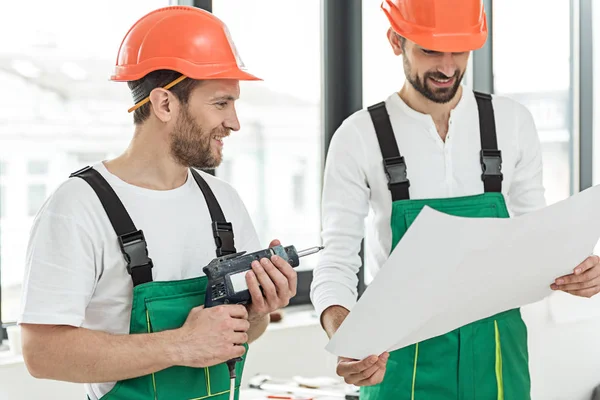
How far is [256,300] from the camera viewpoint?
4.66 ft

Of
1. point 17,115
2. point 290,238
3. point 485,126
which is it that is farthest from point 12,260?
point 485,126

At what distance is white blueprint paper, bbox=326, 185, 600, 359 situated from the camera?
3.81ft

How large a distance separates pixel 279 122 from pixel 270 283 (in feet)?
5.48

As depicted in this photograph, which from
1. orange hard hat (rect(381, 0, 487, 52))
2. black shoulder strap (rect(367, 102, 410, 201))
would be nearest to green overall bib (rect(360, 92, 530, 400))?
black shoulder strap (rect(367, 102, 410, 201))

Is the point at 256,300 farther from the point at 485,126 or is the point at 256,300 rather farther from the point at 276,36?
the point at 276,36

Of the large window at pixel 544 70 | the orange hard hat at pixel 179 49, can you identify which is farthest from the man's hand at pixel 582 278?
the large window at pixel 544 70

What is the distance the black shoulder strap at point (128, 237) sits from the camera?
1.38m

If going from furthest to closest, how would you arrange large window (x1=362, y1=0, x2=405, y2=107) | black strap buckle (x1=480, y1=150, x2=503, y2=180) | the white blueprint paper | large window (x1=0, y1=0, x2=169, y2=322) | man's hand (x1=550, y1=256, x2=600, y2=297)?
large window (x1=362, y1=0, x2=405, y2=107)
large window (x1=0, y1=0, x2=169, y2=322)
black strap buckle (x1=480, y1=150, x2=503, y2=180)
man's hand (x1=550, y1=256, x2=600, y2=297)
the white blueprint paper

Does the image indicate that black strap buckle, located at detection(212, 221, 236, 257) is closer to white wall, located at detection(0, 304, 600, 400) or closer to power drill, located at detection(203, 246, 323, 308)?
power drill, located at detection(203, 246, 323, 308)

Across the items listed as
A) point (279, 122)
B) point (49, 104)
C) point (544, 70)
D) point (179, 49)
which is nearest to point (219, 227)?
point (179, 49)

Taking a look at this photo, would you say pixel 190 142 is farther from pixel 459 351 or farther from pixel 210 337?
pixel 459 351

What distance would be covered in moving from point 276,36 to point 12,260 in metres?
1.31

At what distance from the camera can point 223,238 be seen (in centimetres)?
154

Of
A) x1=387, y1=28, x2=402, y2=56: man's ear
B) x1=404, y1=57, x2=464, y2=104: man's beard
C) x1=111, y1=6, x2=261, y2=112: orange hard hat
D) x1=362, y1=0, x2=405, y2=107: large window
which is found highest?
x1=362, y1=0, x2=405, y2=107: large window
